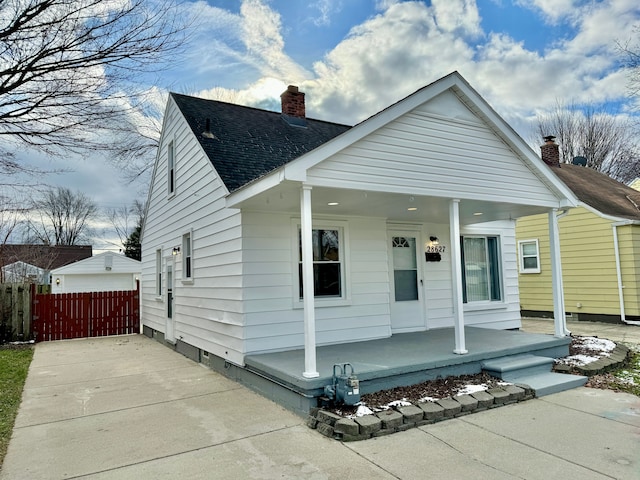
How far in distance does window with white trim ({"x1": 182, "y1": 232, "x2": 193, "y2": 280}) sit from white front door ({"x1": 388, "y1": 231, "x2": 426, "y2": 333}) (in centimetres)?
411

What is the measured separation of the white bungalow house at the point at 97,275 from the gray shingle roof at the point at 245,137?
14709 millimetres

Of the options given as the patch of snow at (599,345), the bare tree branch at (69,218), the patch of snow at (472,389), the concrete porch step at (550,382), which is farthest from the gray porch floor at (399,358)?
the bare tree branch at (69,218)

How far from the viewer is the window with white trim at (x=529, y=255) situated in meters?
13.4

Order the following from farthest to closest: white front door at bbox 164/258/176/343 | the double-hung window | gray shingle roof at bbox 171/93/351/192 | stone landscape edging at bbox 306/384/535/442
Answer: white front door at bbox 164/258/176/343, the double-hung window, gray shingle roof at bbox 171/93/351/192, stone landscape edging at bbox 306/384/535/442

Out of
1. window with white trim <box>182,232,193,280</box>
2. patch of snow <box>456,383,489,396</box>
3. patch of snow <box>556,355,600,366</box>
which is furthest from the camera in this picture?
window with white trim <box>182,232,193,280</box>

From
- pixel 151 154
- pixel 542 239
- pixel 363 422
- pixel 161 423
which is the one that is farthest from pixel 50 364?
pixel 542 239

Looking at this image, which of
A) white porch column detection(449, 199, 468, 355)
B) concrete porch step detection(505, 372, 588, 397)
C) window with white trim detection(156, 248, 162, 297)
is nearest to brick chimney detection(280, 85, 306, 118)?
window with white trim detection(156, 248, 162, 297)

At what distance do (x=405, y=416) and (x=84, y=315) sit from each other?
11.0m

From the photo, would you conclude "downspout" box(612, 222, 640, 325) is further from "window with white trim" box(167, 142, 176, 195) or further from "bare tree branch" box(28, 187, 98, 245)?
"bare tree branch" box(28, 187, 98, 245)

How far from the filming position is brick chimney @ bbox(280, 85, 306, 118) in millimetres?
10930

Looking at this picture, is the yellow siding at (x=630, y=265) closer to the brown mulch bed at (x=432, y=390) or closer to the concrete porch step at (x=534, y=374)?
the brown mulch bed at (x=432, y=390)

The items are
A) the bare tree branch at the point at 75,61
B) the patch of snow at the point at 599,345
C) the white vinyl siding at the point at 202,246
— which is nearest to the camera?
the bare tree branch at the point at 75,61

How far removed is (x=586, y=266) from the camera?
12.3 metres

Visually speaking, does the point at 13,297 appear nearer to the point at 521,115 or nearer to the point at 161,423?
the point at 161,423
